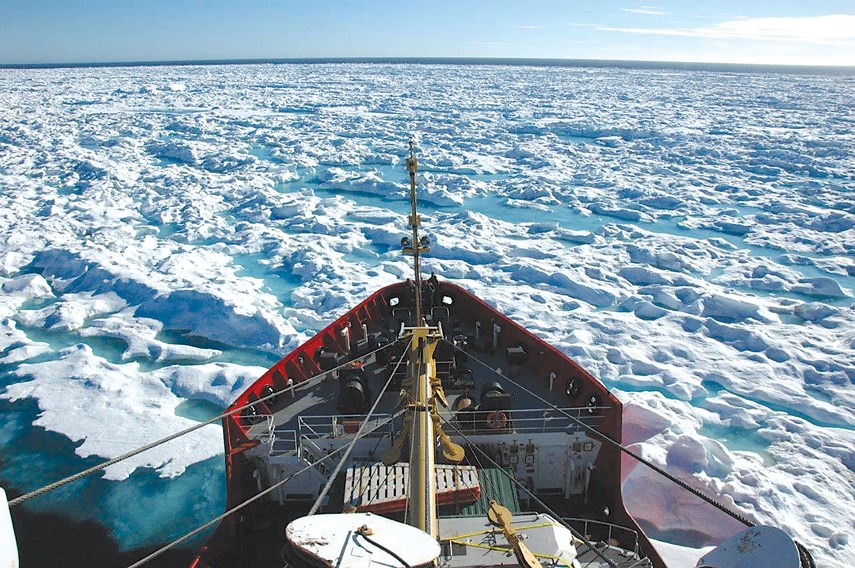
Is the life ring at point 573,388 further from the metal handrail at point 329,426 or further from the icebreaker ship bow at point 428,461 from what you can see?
the metal handrail at point 329,426

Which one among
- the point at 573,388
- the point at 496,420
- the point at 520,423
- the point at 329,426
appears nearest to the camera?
the point at 496,420

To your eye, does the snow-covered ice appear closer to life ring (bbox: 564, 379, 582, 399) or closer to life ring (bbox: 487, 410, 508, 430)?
life ring (bbox: 564, 379, 582, 399)

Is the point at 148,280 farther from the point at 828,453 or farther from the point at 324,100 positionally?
the point at 324,100

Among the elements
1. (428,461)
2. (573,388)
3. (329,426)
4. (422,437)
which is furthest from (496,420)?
(428,461)

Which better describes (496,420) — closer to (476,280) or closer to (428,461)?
(428,461)

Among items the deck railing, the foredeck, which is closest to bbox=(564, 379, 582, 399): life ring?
the foredeck

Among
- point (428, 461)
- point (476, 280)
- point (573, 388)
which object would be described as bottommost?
point (476, 280)
